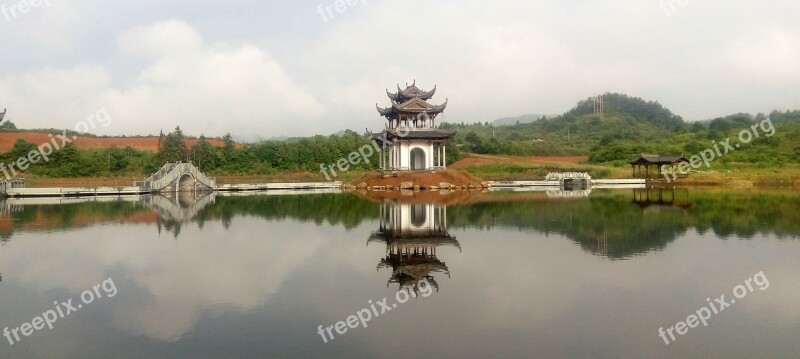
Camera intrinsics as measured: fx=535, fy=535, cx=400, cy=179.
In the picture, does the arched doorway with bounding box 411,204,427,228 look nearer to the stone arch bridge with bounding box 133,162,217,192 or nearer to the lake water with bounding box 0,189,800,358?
the lake water with bounding box 0,189,800,358

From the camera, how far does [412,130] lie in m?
41.5

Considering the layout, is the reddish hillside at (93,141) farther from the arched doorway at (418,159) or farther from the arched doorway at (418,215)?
the arched doorway at (418,215)

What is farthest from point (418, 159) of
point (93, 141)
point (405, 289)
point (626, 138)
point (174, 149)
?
point (626, 138)

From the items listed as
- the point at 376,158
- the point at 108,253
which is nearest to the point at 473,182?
the point at 376,158

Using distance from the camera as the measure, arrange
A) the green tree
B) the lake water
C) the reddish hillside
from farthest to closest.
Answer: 1. the reddish hillside
2. the green tree
3. the lake water

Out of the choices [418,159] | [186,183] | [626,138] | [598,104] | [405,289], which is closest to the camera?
[405,289]

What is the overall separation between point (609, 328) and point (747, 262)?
21.2ft

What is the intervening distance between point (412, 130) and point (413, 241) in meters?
26.8

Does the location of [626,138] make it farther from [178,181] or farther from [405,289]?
[405,289]

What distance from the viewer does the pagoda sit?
41281mm

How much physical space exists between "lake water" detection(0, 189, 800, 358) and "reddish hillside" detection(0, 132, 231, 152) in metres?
53.7

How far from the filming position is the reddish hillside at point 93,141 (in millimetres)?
64625

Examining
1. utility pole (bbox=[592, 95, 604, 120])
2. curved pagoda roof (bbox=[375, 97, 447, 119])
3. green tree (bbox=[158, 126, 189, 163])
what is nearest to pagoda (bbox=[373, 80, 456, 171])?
curved pagoda roof (bbox=[375, 97, 447, 119])

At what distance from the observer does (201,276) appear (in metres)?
10.8
